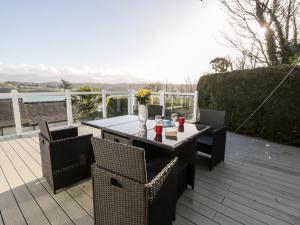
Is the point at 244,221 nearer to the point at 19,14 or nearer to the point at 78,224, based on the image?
the point at 78,224

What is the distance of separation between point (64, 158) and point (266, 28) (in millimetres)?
7289

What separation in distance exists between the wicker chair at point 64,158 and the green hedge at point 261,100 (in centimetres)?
428

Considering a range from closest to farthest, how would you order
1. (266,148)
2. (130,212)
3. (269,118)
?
1. (130,212)
2. (266,148)
3. (269,118)

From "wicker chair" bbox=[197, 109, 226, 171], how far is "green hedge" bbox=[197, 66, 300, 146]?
7.17ft

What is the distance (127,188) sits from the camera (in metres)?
1.15

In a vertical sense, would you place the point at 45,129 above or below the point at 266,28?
below

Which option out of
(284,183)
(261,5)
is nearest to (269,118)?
(284,183)

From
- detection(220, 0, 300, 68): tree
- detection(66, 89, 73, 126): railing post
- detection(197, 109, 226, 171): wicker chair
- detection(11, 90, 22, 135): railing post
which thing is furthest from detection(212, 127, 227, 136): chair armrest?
detection(11, 90, 22, 135): railing post

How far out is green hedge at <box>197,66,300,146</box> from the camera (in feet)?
12.6

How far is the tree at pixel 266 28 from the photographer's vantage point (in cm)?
527

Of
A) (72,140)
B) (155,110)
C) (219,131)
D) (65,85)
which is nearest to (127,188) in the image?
(72,140)

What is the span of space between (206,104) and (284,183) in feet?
11.9

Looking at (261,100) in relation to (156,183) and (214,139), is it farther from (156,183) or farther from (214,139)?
(156,183)

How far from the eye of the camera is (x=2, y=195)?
193 centimetres
